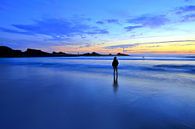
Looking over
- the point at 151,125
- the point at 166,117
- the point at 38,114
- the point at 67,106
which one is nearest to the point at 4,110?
the point at 38,114

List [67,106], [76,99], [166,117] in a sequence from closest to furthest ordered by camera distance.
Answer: [166,117] → [67,106] → [76,99]

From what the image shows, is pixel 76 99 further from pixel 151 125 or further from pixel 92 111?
pixel 151 125

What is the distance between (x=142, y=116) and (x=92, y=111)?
4.79 ft

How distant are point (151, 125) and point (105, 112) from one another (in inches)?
58.9

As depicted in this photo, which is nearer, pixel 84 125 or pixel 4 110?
pixel 84 125

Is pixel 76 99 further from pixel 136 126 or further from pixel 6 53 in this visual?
pixel 6 53

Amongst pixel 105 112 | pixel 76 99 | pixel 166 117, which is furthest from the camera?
pixel 76 99

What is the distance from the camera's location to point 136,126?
516 centimetres

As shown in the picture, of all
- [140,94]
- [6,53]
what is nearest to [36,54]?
[6,53]

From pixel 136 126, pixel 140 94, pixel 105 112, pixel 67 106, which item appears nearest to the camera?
pixel 136 126

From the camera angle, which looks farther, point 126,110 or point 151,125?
point 126,110

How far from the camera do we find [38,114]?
5.98 metres

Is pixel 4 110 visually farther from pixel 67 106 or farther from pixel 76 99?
pixel 76 99

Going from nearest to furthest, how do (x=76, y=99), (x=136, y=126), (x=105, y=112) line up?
(x=136, y=126), (x=105, y=112), (x=76, y=99)
